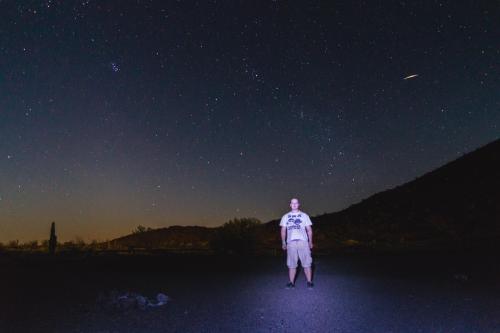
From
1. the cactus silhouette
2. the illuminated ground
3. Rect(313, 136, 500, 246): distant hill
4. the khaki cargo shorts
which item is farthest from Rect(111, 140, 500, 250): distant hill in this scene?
the khaki cargo shorts

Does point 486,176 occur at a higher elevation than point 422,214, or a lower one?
higher

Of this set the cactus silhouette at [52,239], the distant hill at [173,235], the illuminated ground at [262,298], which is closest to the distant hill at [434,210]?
the distant hill at [173,235]

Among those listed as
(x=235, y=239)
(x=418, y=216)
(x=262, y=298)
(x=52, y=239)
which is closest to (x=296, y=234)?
(x=262, y=298)

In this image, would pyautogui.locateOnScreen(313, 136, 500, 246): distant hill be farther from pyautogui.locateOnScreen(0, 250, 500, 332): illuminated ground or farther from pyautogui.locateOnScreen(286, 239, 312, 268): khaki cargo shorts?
pyautogui.locateOnScreen(286, 239, 312, 268): khaki cargo shorts

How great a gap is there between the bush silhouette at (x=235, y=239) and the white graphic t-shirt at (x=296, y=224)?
37.0ft

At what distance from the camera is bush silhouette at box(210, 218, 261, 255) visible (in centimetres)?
2059

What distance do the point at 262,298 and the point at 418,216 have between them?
28.9 meters

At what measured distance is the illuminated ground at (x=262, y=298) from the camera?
627 centimetres

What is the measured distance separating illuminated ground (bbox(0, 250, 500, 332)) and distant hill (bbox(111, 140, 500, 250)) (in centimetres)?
1069

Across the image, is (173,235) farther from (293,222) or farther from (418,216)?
(293,222)

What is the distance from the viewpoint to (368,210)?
4125 centimetres

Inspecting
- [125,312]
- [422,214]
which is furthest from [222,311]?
[422,214]

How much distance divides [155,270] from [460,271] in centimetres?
785

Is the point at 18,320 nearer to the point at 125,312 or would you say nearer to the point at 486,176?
the point at 125,312
